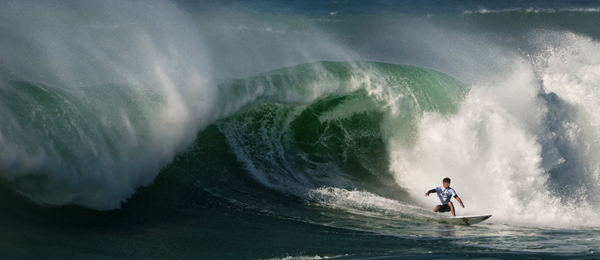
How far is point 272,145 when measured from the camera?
11.0m

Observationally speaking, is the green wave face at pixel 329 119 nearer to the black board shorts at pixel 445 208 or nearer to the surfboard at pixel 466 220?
the black board shorts at pixel 445 208

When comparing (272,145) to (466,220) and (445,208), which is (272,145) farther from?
(466,220)

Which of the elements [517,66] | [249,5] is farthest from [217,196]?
[249,5]

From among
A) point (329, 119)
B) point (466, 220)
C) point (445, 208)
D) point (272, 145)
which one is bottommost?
point (466, 220)

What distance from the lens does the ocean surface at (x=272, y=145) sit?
6.98m

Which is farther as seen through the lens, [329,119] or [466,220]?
[329,119]

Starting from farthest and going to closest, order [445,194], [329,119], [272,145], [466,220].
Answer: [329,119] → [272,145] → [445,194] → [466,220]

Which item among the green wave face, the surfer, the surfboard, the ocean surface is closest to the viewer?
the ocean surface

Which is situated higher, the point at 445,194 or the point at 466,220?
the point at 445,194

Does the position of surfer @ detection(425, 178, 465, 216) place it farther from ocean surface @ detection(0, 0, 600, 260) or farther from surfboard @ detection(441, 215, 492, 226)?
surfboard @ detection(441, 215, 492, 226)

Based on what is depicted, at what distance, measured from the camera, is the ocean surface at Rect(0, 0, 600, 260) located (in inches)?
275

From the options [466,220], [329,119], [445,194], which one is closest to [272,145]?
[329,119]

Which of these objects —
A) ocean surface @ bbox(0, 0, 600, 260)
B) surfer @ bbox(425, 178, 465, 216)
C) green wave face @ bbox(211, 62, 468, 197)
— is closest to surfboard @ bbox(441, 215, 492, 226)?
ocean surface @ bbox(0, 0, 600, 260)

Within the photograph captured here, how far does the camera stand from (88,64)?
984 cm
